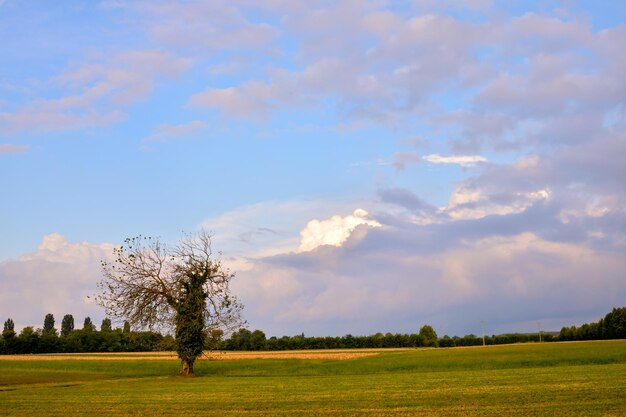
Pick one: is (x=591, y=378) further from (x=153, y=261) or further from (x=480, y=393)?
(x=153, y=261)

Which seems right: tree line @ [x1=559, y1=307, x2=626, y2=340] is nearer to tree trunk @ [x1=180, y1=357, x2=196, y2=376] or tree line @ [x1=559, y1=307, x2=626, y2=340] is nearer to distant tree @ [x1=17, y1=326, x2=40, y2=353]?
tree trunk @ [x1=180, y1=357, x2=196, y2=376]

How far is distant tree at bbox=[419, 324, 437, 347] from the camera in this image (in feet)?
448

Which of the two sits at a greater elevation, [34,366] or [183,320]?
[183,320]

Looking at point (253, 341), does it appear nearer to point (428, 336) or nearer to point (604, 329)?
point (428, 336)

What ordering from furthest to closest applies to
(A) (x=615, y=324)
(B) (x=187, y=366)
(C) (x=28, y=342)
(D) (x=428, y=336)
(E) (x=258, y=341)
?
1. (D) (x=428, y=336)
2. (E) (x=258, y=341)
3. (C) (x=28, y=342)
4. (A) (x=615, y=324)
5. (B) (x=187, y=366)

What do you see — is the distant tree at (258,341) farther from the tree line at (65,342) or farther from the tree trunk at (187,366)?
the tree trunk at (187,366)

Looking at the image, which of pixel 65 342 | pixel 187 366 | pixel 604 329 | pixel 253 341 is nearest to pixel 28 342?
pixel 65 342

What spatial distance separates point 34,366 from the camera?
79.1 metres

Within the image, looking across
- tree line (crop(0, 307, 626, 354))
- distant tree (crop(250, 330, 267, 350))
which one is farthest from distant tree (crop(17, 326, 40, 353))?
distant tree (crop(250, 330, 267, 350))

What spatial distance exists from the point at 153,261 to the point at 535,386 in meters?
39.9

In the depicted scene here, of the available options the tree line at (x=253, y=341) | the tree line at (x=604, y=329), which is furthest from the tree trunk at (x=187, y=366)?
the tree line at (x=604, y=329)

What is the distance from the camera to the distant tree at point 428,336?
448ft

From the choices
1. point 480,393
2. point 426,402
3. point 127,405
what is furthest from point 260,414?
point 480,393

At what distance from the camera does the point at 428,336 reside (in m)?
147
